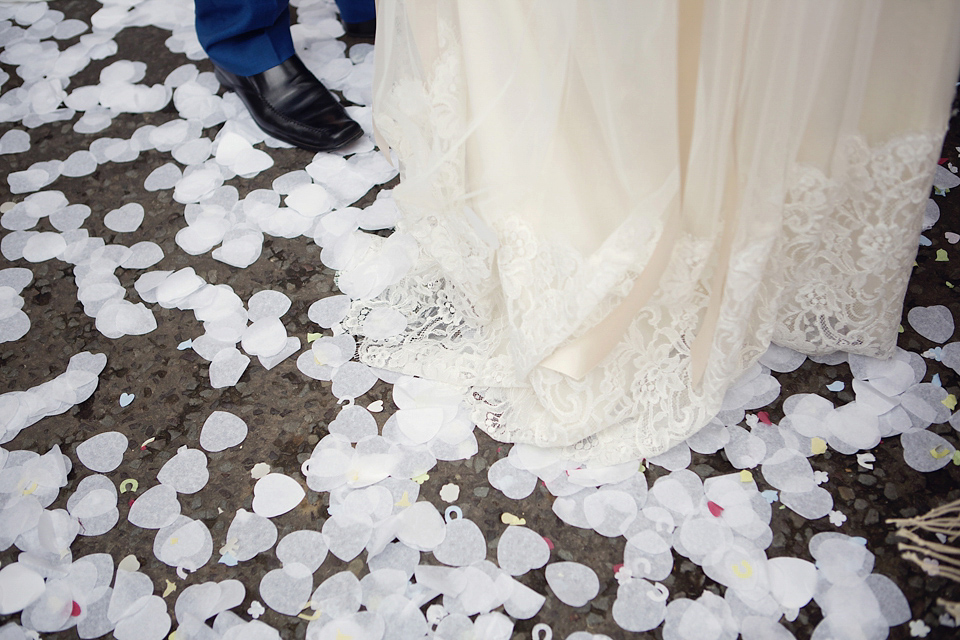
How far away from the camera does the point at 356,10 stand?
180cm

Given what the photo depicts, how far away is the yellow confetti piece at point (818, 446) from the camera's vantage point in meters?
1.06

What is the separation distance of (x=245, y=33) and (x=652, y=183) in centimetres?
105

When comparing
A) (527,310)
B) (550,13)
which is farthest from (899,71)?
(527,310)

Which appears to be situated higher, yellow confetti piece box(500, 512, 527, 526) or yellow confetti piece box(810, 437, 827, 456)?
yellow confetti piece box(810, 437, 827, 456)

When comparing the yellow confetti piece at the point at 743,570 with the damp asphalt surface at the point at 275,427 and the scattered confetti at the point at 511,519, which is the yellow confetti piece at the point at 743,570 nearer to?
the damp asphalt surface at the point at 275,427

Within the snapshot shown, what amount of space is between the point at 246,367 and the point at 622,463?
0.65 metres

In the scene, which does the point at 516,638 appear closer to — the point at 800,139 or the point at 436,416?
the point at 436,416

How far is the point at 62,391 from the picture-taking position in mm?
1244

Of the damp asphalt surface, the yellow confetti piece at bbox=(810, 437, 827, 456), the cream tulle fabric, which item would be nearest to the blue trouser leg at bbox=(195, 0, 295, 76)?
the damp asphalt surface

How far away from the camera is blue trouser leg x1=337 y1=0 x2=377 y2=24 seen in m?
1.79

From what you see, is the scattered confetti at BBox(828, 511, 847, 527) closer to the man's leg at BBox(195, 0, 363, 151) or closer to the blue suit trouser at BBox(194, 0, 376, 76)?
the man's leg at BBox(195, 0, 363, 151)

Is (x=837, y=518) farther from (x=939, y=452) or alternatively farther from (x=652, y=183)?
(x=652, y=183)

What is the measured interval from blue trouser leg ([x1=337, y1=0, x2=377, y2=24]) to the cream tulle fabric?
0.87m

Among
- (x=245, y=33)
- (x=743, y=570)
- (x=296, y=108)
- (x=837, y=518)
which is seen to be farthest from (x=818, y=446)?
(x=245, y=33)
